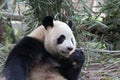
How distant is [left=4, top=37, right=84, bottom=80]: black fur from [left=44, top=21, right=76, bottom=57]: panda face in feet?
0.33

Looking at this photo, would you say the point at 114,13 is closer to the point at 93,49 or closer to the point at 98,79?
the point at 93,49

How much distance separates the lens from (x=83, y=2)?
217 inches

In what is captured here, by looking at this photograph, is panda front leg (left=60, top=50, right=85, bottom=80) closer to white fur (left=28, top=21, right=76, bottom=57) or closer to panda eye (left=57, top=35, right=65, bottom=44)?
white fur (left=28, top=21, right=76, bottom=57)

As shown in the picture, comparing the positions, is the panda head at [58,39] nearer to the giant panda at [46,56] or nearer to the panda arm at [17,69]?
the giant panda at [46,56]

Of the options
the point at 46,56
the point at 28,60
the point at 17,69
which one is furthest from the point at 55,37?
the point at 17,69

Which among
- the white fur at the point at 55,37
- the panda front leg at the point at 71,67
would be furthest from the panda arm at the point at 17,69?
the panda front leg at the point at 71,67

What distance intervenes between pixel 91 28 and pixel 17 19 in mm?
1383

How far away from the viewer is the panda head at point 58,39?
3.71m

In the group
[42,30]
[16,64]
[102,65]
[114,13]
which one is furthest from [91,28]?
[16,64]

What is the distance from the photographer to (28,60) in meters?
3.70

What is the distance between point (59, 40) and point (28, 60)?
0.37m

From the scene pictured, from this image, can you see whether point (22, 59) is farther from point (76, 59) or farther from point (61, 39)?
point (76, 59)

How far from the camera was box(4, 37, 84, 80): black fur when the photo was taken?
362 cm

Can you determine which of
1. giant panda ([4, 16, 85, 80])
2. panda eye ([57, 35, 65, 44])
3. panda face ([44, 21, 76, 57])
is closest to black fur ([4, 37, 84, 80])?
giant panda ([4, 16, 85, 80])
